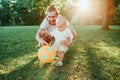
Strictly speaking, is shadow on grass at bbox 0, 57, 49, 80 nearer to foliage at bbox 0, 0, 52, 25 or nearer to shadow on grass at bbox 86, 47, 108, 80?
shadow on grass at bbox 86, 47, 108, 80

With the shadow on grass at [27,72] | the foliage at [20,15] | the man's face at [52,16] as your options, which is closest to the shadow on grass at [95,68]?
the shadow on grass at [27,72]

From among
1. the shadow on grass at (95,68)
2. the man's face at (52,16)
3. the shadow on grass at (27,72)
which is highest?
the man's face at (52,16)

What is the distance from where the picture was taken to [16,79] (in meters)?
4.72

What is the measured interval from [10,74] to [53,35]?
6.61ft

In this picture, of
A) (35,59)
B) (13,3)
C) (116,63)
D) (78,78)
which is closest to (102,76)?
(78,78)

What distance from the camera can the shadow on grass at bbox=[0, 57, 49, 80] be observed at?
484 centimetres

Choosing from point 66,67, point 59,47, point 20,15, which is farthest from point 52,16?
point 20,15

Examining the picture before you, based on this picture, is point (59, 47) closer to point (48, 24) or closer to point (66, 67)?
point (66, 67)

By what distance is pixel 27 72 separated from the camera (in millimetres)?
5215

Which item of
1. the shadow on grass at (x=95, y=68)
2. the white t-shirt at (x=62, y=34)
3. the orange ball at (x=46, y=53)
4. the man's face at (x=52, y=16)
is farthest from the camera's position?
the man's face at (x=52, y=16)

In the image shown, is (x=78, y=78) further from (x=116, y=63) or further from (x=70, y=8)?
(x=70, y=8)

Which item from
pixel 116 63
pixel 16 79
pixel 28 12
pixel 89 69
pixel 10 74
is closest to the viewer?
pixel 16 79

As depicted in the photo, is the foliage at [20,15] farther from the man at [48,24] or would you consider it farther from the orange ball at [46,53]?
the orange ball at [46,53]

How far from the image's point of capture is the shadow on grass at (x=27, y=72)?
484 centimetres
